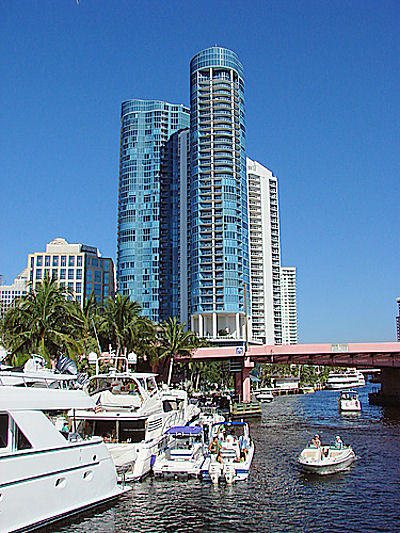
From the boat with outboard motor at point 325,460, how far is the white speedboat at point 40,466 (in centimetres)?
1518

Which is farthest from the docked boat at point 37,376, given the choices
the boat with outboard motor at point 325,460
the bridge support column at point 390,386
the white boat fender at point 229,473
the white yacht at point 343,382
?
the white yacht at point 343,382

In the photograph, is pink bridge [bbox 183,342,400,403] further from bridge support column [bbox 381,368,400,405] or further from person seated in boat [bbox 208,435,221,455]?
person seated in boat [bbox 208,435,221,455]

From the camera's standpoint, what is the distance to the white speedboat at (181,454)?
36719 millimetres

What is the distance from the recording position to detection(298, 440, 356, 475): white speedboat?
1510 inches

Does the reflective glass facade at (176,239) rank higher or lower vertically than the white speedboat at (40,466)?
higher

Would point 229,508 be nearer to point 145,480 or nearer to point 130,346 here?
point 145,480

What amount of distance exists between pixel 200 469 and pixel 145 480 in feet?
12.3

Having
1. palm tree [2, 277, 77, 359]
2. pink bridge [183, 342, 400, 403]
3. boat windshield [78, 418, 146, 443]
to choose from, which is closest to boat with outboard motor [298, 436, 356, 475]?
boat windshield [78, 418, 146, 443]

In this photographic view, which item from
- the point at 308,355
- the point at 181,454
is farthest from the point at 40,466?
the point at 308,355

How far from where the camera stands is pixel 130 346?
254 feet

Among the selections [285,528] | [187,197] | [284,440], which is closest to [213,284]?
[187,197]

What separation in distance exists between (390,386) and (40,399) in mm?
99104

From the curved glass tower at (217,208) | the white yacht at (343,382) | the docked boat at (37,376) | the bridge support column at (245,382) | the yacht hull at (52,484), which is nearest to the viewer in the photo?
the yacht hull at (52,484)

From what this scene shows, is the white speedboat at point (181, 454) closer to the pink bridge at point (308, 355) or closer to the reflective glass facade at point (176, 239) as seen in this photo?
the pink bridge at point (308, 355)
